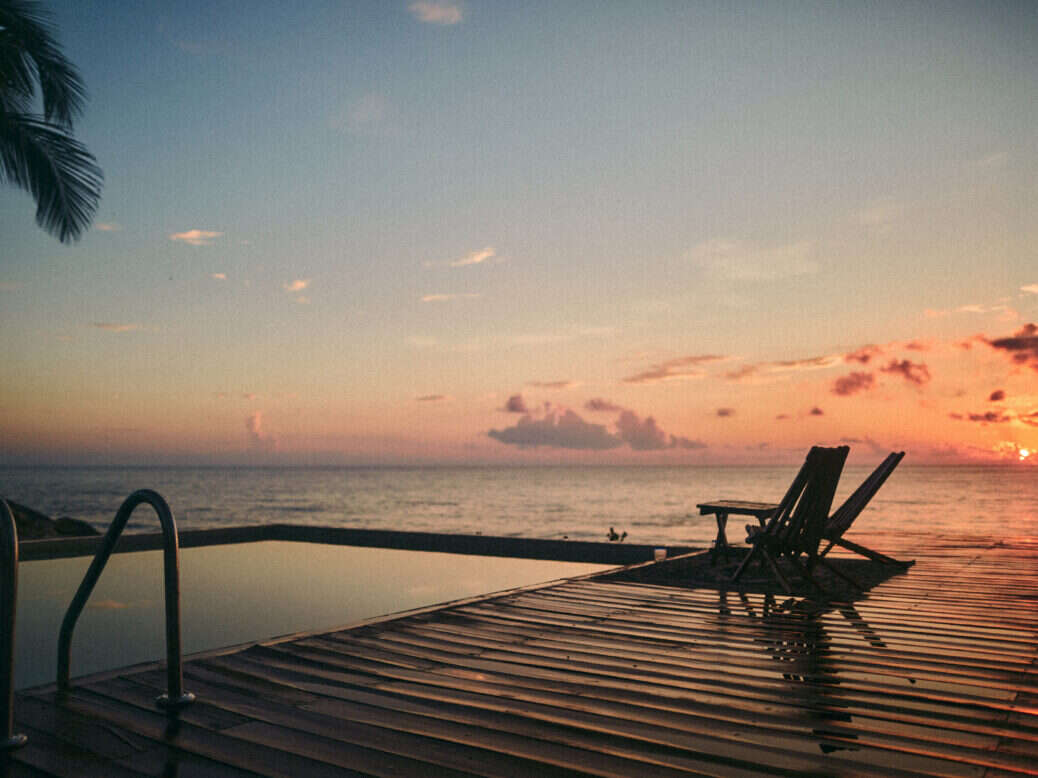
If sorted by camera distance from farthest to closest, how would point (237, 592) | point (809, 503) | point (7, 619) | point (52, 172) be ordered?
point (237, 592) < point (52, 172) < point (809, 503) < point (7, 619)

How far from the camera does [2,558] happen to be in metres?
2.56

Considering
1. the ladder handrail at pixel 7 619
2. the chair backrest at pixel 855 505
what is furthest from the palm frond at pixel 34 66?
the chair backrest at pixel 855 505

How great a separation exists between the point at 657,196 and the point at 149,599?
13578 millimetres

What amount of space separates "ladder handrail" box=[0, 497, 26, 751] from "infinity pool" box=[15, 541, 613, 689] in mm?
4528

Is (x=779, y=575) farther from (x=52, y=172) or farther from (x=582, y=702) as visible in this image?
(x=52, y=172)

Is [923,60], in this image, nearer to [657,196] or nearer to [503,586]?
[657,196]

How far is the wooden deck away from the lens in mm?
2402

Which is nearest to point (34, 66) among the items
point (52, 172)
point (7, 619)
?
point (52, 172)

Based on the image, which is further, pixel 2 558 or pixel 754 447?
pixel 754 447

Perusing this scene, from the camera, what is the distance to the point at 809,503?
5.90 meters

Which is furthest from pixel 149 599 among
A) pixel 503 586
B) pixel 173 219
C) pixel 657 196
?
pixel 657 196

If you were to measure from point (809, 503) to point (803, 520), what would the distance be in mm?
153

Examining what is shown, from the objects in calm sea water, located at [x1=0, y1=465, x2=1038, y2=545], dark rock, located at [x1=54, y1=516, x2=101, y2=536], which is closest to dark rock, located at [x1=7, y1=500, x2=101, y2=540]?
dark rock, located at [x1=54, y1=516, x2=101, y2=536]

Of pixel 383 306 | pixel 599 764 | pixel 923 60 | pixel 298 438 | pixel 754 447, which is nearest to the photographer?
pixel 599 764
